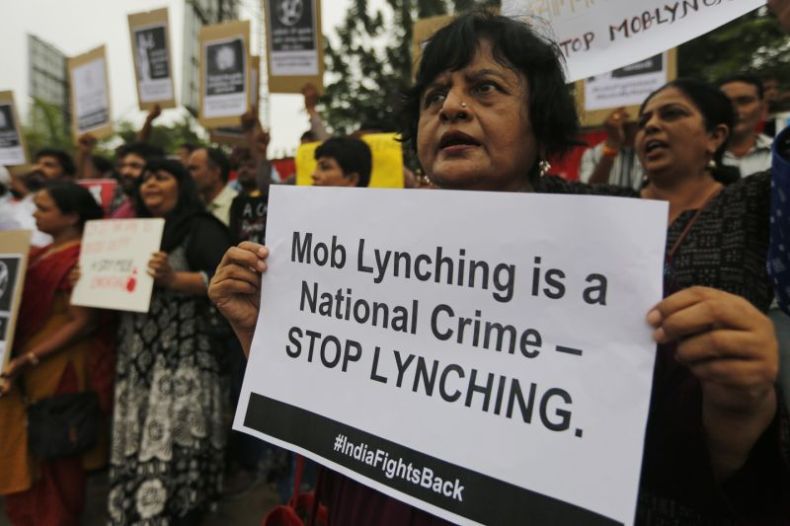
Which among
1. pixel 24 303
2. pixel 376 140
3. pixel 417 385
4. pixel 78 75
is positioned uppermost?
pixel 78 75

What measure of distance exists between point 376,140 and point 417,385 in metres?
2.08

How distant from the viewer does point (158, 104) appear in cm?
406

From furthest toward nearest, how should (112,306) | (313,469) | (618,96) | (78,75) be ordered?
(78,75), (618,96), (313,469), (112,306)

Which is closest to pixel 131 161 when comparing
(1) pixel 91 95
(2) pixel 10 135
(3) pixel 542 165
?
(1) pixel 91 95

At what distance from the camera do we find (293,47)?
331cm

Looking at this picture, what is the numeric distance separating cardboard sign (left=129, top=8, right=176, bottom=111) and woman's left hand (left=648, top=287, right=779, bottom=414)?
4.15 m

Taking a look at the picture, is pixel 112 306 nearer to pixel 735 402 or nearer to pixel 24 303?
pixel 24 303

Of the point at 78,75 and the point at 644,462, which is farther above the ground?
the point at 78,75

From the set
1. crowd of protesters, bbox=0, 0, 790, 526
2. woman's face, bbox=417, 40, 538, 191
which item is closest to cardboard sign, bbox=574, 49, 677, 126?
crowd of protesters, bbox=0, 0, 790, 526

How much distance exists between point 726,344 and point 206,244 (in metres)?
2.28

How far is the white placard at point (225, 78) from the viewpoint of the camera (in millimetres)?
3545

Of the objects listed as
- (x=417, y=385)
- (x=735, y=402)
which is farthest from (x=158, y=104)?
(x=735, y=402)

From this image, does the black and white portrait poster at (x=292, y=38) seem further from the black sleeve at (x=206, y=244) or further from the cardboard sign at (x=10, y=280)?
the cardboard sign at (x=10, y=280)

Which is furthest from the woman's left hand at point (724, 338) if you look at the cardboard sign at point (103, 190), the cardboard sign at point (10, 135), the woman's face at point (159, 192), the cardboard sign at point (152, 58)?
the cardboard sign at point (10, 135)
